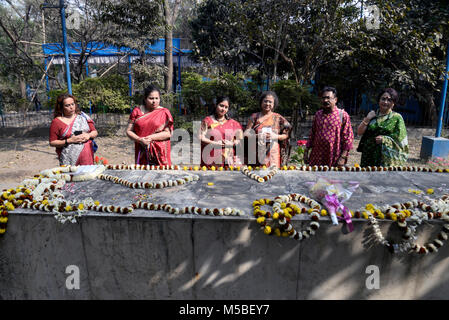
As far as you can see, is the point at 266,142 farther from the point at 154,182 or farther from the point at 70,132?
the point at 70,132

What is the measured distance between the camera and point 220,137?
372 cm

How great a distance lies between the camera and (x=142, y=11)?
8.85 m

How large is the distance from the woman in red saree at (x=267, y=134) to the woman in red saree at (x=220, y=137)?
177mm

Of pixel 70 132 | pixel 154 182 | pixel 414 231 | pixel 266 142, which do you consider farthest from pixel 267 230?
→ pixel 70 132

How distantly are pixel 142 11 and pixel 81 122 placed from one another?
641 centimetres

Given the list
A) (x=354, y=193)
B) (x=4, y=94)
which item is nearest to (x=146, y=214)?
(x=354, y=193)

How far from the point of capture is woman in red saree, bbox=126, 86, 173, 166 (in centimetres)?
356

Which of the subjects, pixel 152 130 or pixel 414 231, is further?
pixel 152 130

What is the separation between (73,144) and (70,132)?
147mm

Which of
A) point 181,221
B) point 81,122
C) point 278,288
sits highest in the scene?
point 81,122

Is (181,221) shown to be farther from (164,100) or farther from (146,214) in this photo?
(164,100)

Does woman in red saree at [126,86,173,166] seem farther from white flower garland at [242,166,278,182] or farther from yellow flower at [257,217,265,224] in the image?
yellow flower at [257,217,265,224]

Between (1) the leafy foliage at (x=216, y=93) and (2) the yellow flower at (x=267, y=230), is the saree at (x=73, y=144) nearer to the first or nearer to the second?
(2) the yellow flower at (x=267, y=230)

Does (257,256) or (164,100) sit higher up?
(164,100)
